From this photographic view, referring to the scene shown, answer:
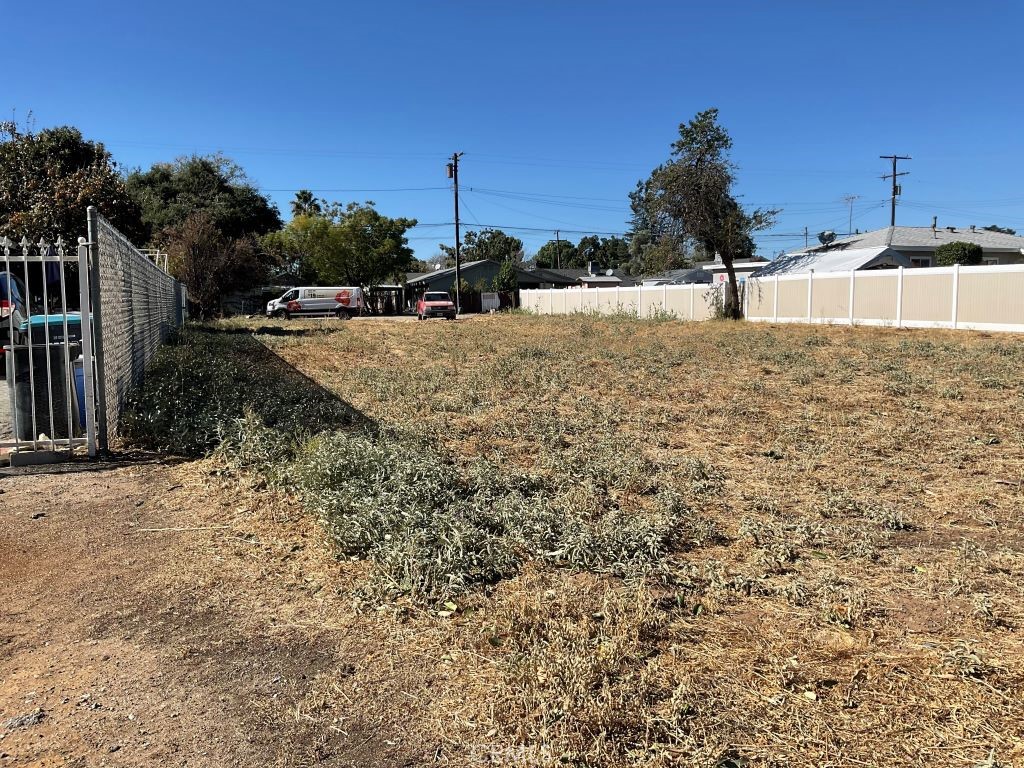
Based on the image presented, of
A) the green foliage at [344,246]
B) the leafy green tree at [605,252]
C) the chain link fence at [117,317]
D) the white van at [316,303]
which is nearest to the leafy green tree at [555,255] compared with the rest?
the leafy green tree at [605,252]

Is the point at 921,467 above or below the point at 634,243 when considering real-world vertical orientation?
below

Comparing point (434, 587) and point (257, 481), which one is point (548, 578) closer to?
point (434, 587)

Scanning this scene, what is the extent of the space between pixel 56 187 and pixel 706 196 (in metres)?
22.1

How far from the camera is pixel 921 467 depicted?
5.94 meters

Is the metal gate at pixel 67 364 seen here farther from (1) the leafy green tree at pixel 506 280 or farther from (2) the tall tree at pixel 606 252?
(2) the tall tree at pixel 606 252

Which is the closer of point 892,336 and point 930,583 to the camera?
point 930,583

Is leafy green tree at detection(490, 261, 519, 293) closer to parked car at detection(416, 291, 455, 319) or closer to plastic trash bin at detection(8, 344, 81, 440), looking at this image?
parked car at detection(416, 291, 455, 319)

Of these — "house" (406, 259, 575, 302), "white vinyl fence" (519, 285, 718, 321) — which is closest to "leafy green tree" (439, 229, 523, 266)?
"house" (406, 259, 575, 302)

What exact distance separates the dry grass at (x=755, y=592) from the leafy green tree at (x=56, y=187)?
46.5 ft

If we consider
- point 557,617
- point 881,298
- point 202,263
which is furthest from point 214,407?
point 202,263

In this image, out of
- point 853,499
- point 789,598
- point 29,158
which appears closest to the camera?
point 789,598

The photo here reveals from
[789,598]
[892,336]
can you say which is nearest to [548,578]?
[789,598]

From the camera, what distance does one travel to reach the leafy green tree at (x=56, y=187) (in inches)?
723

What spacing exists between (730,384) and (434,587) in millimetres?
8157
